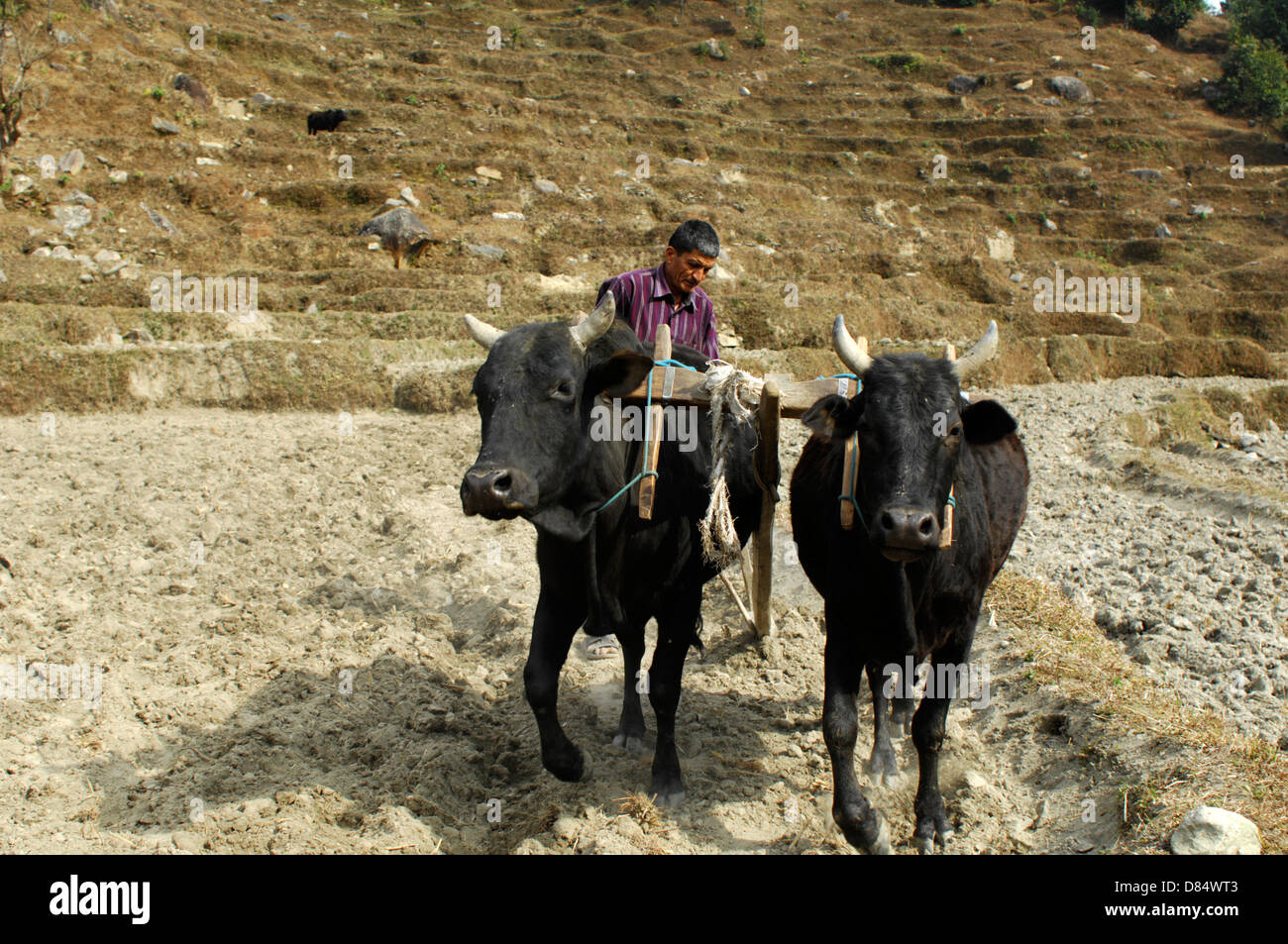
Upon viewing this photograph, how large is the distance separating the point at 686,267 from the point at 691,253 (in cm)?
8

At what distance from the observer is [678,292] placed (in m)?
4.72

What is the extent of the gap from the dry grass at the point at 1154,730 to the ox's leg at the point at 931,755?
0.66 meters

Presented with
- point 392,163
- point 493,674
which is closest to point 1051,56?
point 392,163

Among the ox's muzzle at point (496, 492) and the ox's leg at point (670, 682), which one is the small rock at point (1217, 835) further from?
the ox's muzzle at point (496, 492)

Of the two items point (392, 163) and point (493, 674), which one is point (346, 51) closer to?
point (392, 163)

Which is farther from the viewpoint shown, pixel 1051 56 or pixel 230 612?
pixel 1051 56

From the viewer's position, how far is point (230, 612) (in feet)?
17.3

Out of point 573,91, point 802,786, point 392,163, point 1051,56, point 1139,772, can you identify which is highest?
point 1051,56

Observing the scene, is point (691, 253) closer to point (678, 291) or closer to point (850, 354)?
point (678, 291)

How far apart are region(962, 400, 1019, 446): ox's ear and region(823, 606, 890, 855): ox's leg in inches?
33.2

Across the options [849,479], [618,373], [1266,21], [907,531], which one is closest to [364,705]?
[618,373]

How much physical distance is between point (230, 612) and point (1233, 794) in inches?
187

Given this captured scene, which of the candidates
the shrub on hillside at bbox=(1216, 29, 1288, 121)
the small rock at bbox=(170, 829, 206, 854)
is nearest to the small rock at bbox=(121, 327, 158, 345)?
the small rock at bbox=(170, 829, 206, 854)

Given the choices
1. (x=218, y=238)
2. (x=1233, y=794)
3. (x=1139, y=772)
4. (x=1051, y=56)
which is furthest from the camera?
(x=1051, y=56)
